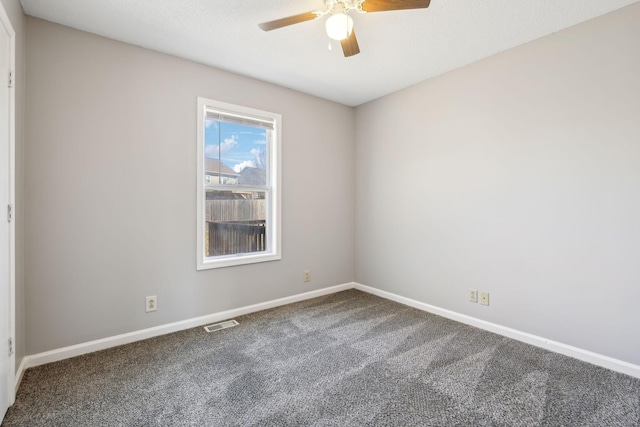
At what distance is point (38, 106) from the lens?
2186mm

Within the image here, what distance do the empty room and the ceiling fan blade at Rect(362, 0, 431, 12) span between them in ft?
0.04

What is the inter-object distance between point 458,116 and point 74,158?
3.36m

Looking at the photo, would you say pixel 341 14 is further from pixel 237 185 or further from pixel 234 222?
pixel 234 222

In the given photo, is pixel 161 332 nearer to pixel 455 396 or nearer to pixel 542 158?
pixel 455 396

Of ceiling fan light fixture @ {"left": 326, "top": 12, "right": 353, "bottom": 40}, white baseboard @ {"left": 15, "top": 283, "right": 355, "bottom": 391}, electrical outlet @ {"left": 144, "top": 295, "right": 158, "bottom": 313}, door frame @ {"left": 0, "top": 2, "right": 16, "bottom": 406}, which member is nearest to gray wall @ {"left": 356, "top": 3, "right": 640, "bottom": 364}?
white baseboard @ {"left": 15, "top": 283, "right": 355, "bottom": 391}

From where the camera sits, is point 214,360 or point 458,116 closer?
point 214,360

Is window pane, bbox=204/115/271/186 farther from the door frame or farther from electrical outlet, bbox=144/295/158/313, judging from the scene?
the door frame

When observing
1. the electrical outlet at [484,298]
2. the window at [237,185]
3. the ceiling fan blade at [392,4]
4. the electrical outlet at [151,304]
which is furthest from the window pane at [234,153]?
the electrical outlet at [484,298]

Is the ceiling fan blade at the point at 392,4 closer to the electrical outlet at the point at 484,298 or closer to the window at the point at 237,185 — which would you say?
the window at the point at 237,185

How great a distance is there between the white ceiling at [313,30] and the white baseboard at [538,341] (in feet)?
7.97

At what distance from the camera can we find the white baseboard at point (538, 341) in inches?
83.1

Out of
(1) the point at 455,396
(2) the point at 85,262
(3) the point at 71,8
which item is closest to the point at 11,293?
(2) the point at 85,262

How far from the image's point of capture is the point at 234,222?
10.8ft

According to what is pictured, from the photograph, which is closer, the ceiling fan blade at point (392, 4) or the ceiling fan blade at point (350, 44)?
the ceiling fan blade at point (392, 4)
